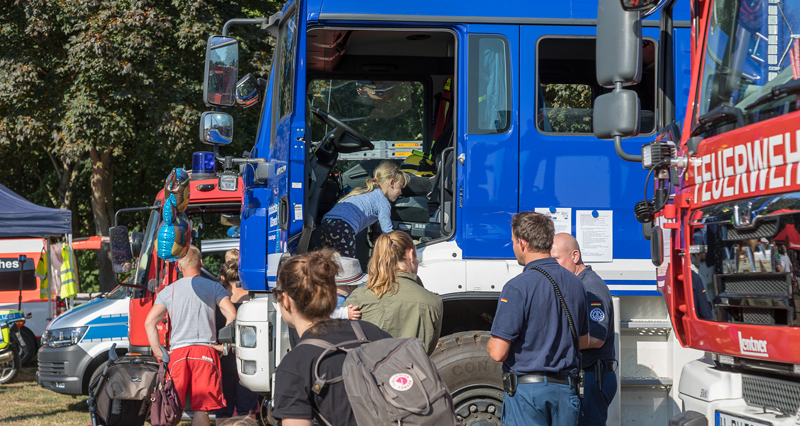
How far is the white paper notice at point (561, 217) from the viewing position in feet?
15.7

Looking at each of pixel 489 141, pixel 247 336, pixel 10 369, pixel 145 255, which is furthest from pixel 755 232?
pixel 10 369

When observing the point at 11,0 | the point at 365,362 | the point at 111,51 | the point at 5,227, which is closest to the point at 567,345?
the point at 365,362

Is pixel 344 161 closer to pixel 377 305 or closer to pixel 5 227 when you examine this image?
pixel 377 305

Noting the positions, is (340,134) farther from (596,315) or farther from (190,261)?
(596,315)

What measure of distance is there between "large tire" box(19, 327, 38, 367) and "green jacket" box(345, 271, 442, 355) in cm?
1029

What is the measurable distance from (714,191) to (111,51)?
43.7 ft

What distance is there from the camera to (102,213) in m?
18.9

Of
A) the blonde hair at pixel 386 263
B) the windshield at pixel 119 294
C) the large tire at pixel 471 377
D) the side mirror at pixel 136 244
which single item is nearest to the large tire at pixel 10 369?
the windshield at pixel 119 294

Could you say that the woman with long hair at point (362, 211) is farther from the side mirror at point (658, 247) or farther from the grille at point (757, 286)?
the grille at point (757, 286)

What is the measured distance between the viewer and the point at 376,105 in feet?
22.1

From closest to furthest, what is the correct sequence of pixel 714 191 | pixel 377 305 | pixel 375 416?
pixel 375 416, pixel 714 191, pixel 377 305

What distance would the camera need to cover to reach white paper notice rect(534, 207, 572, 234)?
15.7 feet

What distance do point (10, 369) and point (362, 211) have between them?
8695 mm

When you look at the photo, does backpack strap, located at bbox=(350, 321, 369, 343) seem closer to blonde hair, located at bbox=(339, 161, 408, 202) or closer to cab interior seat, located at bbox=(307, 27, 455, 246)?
cab interior seat, located at bbox=(307, 27, 455, 246)
